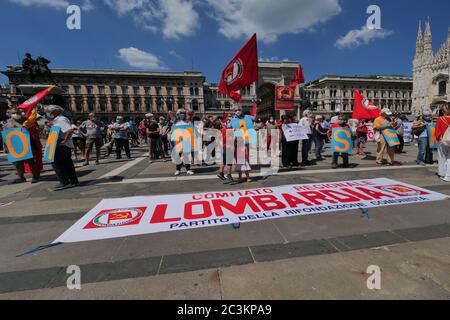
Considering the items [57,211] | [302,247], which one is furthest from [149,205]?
[302,247]

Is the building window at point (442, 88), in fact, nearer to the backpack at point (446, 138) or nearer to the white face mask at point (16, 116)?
the backpack at point (446, 138)

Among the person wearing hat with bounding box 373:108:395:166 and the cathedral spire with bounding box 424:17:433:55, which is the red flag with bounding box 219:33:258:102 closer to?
the person wearing hat with bounding box 373:108:395:166

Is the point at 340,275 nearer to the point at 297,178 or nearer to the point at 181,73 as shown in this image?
the point at 297,178

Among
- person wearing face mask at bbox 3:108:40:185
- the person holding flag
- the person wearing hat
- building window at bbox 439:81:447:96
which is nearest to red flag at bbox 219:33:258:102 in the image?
the person wearing hat

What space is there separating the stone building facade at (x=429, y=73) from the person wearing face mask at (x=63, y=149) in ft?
207

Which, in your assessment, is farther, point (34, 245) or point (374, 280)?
point (34, 245)

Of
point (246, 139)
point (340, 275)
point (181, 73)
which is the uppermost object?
point (181, 73)

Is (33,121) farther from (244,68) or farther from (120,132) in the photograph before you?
(244,68)

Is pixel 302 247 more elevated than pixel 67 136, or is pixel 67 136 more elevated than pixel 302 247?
pixel 67 136

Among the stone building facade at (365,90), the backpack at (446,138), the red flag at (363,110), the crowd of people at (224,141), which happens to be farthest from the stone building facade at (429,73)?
the backpack at (446,138)

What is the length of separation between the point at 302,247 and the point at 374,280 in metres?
0.65

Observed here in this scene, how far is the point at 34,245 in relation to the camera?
2412mm

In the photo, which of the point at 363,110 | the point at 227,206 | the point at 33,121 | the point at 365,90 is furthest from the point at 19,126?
the point at 365,90
